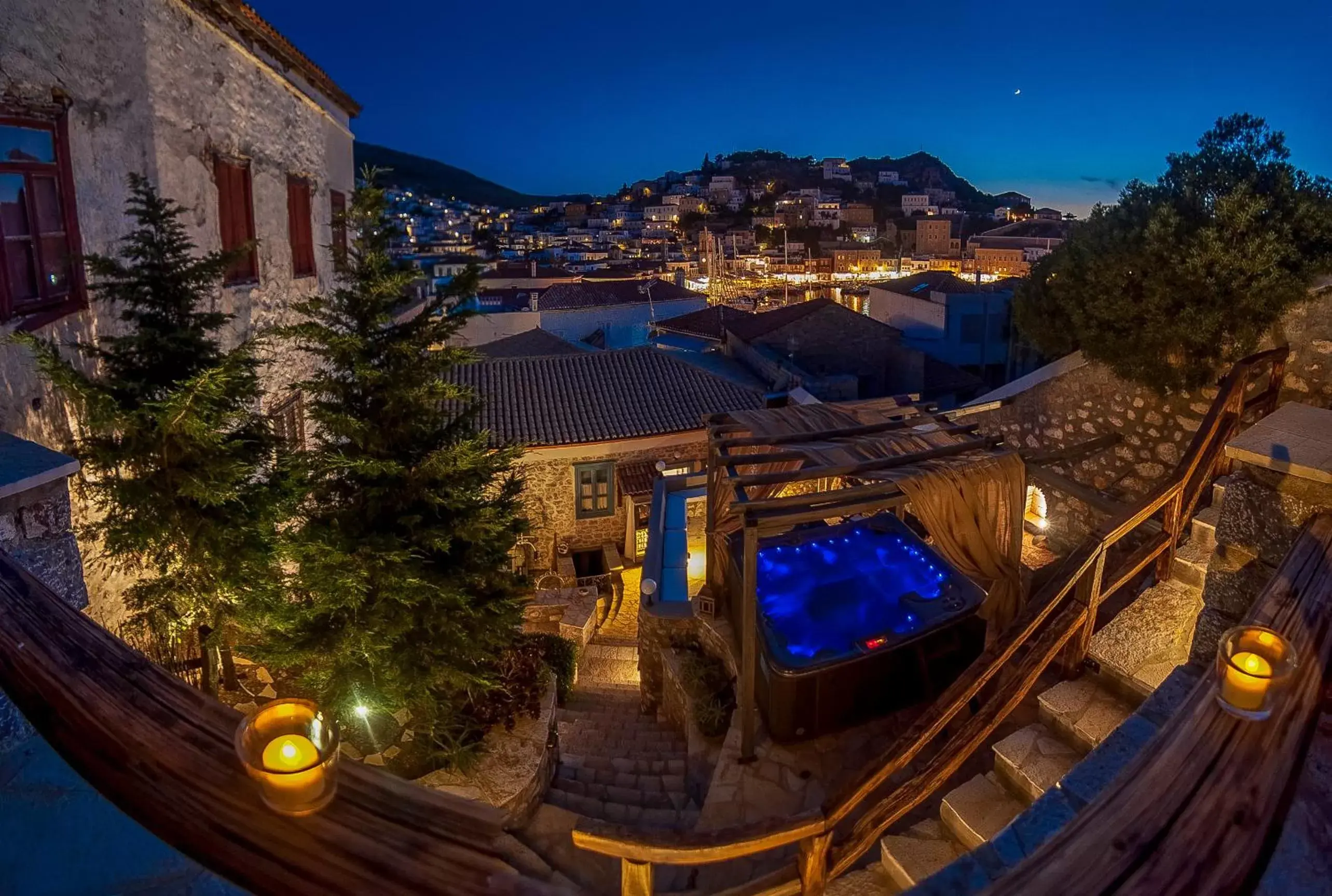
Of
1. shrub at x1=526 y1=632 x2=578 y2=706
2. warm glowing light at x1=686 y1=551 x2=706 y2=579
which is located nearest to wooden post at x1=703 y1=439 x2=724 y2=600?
shrub at x1=526 y1=632 x2=578 y2=706

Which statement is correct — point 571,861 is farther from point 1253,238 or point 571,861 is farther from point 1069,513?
point 1253,238

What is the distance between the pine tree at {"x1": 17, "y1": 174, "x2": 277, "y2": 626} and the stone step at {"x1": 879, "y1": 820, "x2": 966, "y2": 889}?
15.6 ft

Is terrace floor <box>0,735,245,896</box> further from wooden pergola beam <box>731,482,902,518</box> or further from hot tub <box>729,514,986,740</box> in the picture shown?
hot tub <box>729,514,986,740</box>

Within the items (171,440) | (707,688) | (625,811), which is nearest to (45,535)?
(171,440)

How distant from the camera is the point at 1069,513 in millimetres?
9336

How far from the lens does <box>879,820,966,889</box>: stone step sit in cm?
413

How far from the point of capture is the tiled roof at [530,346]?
77.9 ft

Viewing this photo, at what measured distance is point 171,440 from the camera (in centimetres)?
506

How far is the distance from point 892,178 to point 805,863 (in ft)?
370

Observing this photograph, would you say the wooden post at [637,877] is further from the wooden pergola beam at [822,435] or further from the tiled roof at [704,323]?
the tiled roof at [704,323]

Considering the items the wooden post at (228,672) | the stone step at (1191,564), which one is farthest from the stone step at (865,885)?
the wooden post at (228,672)

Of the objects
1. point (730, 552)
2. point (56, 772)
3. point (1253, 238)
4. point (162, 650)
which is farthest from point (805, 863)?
point (1253, 238)

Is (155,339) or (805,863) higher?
(155,339)

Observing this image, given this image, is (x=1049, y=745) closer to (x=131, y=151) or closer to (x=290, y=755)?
(x=290, y=755)
